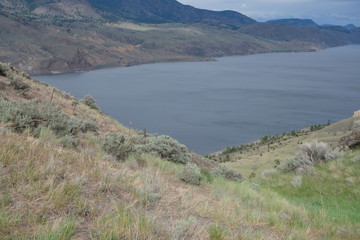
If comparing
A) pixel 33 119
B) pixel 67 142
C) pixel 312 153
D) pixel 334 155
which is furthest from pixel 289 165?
pixel 33 119

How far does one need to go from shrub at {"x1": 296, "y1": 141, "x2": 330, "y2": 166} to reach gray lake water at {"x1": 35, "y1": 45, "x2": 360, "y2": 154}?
187 feet

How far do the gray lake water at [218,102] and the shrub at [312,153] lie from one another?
5687 centimetres

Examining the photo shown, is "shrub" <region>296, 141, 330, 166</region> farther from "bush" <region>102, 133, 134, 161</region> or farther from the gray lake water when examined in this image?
the gray lake water

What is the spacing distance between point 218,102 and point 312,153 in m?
95.6

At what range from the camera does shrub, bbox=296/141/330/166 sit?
9.39 metres

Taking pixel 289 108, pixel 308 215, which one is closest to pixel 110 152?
pixel 308 215

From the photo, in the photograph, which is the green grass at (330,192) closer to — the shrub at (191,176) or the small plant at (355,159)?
the small plant at (355,159)

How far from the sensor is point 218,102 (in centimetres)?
10475

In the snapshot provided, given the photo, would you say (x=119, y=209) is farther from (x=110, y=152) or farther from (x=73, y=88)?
(x=73, y=88)

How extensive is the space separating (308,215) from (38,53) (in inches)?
7219

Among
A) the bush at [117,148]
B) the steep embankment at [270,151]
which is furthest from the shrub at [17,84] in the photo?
the steep embankment at [270,151]

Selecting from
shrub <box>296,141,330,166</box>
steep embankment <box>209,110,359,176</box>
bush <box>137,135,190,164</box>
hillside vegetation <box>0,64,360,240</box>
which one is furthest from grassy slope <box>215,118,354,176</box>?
hillside vegetation <box>0,64,360,240</box>

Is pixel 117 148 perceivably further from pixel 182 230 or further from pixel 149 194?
pixel 182 230

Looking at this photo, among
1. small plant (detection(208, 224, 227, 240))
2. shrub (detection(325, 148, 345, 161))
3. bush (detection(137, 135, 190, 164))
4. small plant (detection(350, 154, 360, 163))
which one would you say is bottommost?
bush (detection(137, 135, 190, 164))
